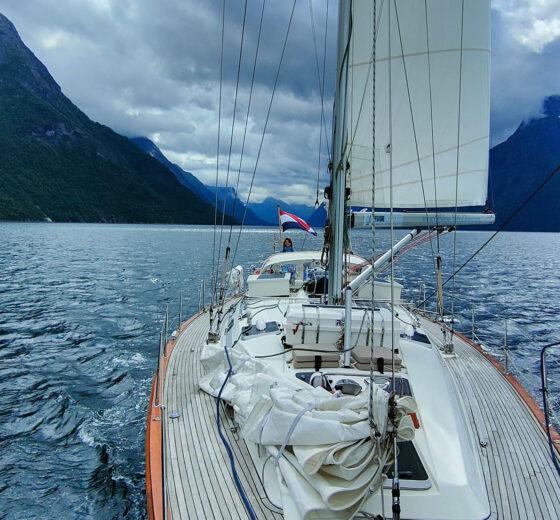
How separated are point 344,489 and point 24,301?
18492mm

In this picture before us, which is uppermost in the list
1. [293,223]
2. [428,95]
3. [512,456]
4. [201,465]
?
[428,95]

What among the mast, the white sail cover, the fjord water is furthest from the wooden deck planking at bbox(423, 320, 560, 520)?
the white sail cover

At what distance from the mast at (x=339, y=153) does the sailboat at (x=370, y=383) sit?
23 mm

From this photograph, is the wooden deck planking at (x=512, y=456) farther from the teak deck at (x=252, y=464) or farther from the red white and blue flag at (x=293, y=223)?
the red white and blue flag at (x=293, y=223)

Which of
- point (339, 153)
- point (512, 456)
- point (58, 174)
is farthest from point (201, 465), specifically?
point (58, 174)

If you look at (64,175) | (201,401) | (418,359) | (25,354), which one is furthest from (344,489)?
(64,175)

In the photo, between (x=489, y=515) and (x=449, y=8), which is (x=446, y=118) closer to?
(x=449, y=8)

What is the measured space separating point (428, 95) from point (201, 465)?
25.8 feet

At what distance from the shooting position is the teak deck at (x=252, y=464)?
132 inches

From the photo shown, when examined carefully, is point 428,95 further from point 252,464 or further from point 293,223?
point 293,223

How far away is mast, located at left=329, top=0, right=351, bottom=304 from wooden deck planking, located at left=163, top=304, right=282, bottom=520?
2774mm

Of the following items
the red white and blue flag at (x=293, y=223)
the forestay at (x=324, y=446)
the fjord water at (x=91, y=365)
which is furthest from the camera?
the red white and blue flag at (x=293, y=223)

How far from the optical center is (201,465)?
12.9 ft

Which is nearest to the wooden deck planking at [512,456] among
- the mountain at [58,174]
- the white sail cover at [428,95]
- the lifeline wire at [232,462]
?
the lifeline wire at [232,462]
